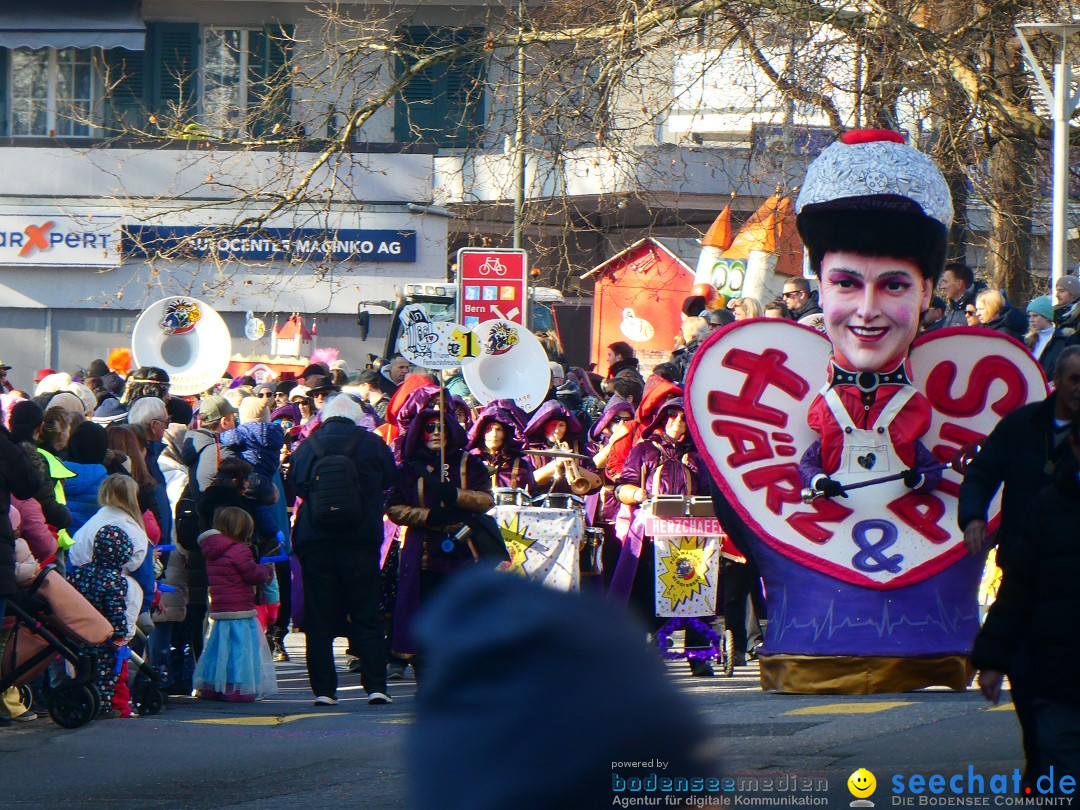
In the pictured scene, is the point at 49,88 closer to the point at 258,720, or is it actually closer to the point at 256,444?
the point at 256,444

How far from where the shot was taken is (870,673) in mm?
7566

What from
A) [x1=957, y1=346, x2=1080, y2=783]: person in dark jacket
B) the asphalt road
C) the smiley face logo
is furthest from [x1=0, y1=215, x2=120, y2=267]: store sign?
[x1=957, y1=346, x2=1080, y2=783]: person in dark jacket

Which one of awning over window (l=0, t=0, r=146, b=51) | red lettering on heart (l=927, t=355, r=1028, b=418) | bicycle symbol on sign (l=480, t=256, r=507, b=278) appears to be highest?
awning over window (l=0, t=0, r=146, b=51)

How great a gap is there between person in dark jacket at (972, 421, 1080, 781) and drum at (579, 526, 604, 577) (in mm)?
7002

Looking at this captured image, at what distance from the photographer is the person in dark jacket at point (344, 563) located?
9.91 m

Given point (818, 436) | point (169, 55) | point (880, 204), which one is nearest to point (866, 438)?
point (818, 436)

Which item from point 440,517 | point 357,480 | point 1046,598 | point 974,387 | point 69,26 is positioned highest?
point 69,26

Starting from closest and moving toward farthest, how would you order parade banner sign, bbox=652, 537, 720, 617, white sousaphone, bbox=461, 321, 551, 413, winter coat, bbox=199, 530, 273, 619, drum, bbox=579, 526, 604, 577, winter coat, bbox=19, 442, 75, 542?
winter coat, bbox=19, 442, 75, 542, winter coat, bbox=199, 530, 273, 619, parade banner sign, bbox=652, 537, 720, 617, drum, bbox=579, 526, 604, 577, white sousaphone, bbox=461, 321, 551, 413

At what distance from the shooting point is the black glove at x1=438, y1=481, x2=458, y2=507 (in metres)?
10.6

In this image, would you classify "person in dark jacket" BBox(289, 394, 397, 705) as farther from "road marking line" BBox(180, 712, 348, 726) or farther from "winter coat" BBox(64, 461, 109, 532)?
"winter coat" BBox(64, 461, 109, 532)

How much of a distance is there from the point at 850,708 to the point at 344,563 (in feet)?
10.3

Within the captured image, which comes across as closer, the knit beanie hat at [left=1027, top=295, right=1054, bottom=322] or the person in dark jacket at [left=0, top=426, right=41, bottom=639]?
the person in dark jacket at [left=0, top=426, right=41, bottom=639]

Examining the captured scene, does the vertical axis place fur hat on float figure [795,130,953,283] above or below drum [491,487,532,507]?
above

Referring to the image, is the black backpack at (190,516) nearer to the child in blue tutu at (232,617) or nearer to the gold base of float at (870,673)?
the child in blue tutu at (232,617)
